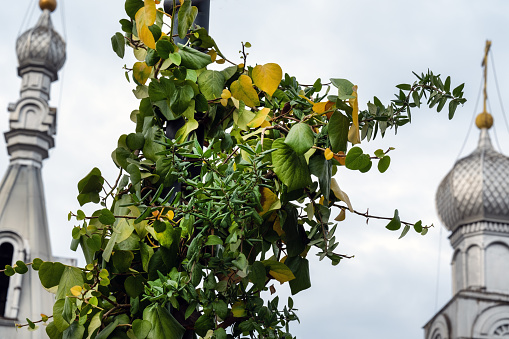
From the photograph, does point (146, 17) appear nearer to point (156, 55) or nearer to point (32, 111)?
point (156, 55)

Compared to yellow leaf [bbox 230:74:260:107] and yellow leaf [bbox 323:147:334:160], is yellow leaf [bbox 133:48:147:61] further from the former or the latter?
yellow leaf [bbox 323:147:334:160]

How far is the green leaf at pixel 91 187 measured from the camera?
4.04 ft

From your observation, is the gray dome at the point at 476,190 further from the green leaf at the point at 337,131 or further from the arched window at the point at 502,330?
the green leaf at the point at 337,131

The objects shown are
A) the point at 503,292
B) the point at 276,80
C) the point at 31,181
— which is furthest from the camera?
the point at 503,292

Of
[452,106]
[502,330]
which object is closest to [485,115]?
[502,330]

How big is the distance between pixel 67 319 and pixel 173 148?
27 cm

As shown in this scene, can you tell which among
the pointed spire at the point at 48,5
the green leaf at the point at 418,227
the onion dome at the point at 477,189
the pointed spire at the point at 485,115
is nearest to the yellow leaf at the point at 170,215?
the green leaf at the point at 418,227

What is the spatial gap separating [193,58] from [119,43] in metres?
0.14

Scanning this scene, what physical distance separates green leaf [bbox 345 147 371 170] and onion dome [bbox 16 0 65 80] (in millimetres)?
14646

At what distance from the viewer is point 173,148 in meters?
1.08

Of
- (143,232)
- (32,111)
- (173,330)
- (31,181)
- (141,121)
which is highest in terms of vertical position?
(32,111)

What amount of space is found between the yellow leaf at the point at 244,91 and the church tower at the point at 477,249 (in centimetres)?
1979

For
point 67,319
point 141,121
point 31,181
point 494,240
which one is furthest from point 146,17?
point 494,240

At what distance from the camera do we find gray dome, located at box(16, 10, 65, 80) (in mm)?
15078
